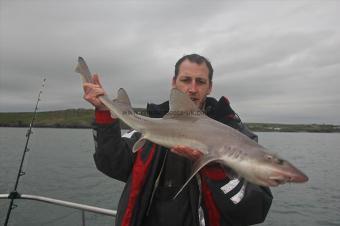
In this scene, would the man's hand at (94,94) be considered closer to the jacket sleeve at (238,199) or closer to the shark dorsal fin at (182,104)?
the shark dorsal fin at (182,104)

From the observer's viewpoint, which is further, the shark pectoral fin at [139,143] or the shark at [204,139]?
the shark pectoral fin at [139,143]

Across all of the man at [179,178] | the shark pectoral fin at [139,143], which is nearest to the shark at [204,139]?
the shark pectoral fin at [139,143]

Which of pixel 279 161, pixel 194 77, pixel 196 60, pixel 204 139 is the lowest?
pixel 279 161

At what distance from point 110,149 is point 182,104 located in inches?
38.1

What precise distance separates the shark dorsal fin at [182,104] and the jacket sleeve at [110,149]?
744 millimetres

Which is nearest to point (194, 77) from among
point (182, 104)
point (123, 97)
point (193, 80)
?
point (193, 80)

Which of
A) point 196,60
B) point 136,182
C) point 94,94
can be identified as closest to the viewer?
point 136,182

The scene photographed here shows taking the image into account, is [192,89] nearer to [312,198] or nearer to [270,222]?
[270,222]

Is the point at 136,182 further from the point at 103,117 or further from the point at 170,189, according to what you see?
the point at 103,117

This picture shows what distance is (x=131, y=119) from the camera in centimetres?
452

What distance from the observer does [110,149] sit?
4.30 m

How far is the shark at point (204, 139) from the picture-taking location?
Result: 3.14m

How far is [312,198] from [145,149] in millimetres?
24068

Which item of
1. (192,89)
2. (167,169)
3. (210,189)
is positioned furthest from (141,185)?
(192,89)
